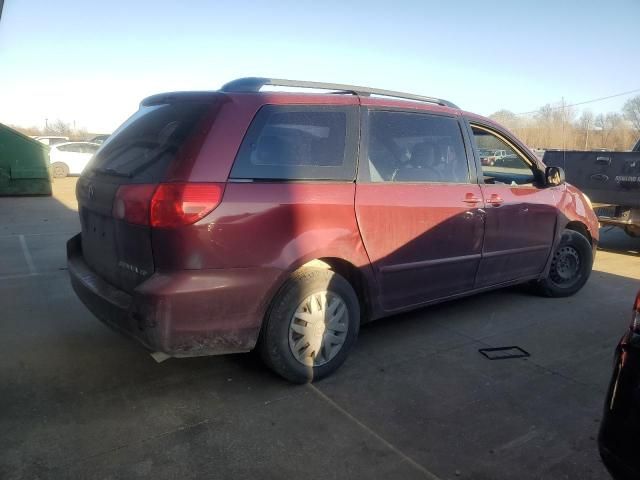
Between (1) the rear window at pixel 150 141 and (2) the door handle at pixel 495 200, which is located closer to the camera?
(1) the rear window at pixel 150 141

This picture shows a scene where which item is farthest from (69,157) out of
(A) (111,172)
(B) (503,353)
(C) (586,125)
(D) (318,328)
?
(C) (586,125)

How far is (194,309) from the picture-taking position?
282 centimetres

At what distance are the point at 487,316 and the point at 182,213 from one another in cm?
310

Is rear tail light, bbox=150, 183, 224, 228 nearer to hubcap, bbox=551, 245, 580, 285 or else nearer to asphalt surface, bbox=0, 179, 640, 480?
asphalt surface, bbox=0, 179, 640, 480

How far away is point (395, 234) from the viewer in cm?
364

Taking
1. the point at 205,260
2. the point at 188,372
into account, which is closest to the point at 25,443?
the point at 188,372

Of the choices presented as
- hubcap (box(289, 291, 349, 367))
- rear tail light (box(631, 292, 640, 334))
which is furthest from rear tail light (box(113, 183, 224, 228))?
rear tail light (box(631, 292, 640, 334))

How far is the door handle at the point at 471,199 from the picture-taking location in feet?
13.5

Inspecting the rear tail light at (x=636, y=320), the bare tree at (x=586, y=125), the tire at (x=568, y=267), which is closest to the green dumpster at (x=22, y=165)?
the tire at (x=568, y=267)

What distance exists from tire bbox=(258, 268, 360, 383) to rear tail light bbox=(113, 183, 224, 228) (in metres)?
0.71

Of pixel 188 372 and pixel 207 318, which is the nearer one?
pixel 207 318

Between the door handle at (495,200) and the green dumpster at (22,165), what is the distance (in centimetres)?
1313

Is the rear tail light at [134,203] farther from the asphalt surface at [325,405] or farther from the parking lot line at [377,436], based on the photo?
the parking lot line at [377,436]

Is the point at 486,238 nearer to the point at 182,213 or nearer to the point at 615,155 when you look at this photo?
the point at 182,213
